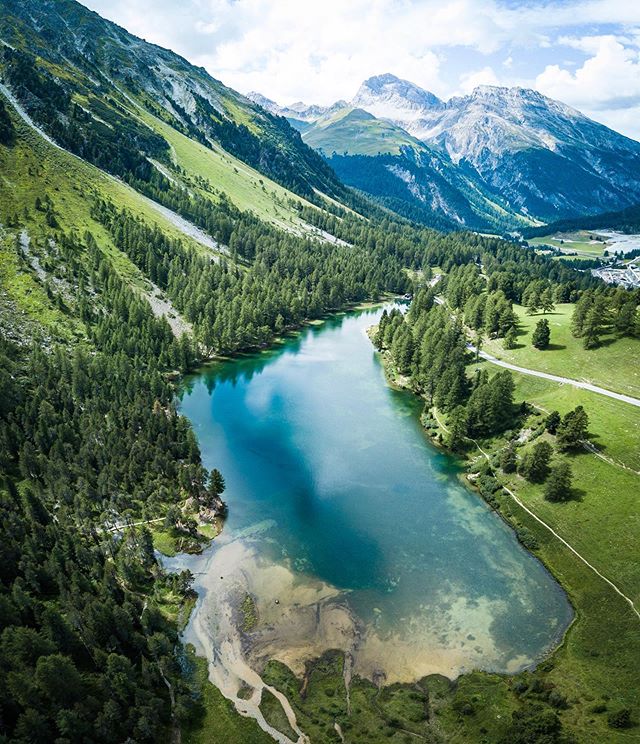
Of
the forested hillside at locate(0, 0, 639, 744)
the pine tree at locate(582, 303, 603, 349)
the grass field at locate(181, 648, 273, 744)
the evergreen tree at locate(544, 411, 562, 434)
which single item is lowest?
the grass field at locate(181, 648, 273, 744)

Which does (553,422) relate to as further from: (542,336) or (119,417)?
(119,417)

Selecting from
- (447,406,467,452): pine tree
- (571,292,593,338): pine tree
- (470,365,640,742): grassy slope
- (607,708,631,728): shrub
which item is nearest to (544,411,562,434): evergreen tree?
(470,365,640,742): grassy slope

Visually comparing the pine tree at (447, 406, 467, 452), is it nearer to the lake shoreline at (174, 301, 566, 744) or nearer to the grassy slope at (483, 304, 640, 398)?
the grassy slope at (483, 304, 640, 398)

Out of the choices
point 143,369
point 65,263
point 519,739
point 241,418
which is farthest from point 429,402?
point 65,263

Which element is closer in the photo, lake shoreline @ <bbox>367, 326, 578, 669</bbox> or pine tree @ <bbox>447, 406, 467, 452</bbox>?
lake shoreline @ <bbox>367, 326, 578, 669</bbox>

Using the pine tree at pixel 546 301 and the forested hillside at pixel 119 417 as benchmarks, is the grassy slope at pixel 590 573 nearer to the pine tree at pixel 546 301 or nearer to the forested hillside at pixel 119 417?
the forested hillside at pixel 119 417

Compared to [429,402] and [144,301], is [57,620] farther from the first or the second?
[144,301]
